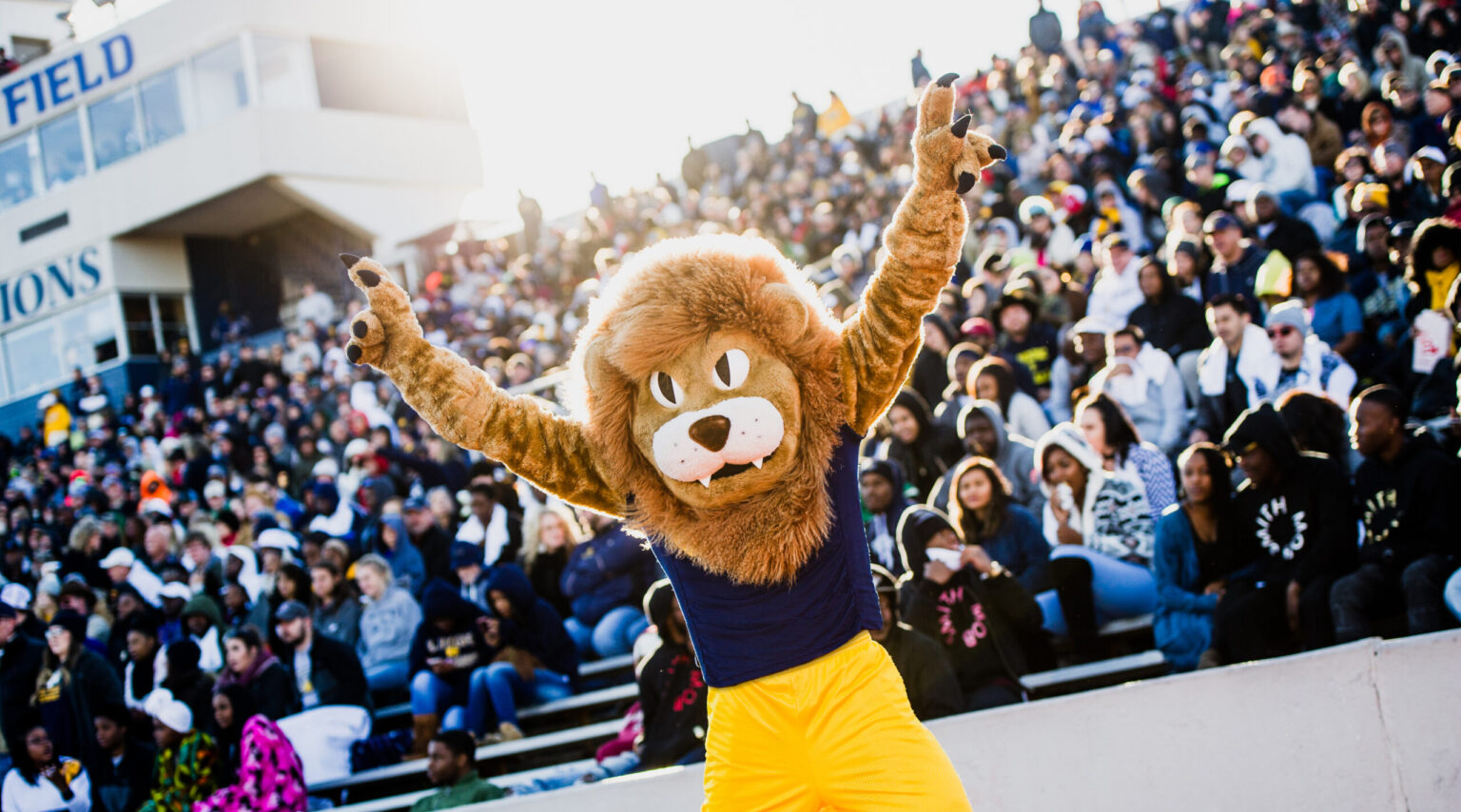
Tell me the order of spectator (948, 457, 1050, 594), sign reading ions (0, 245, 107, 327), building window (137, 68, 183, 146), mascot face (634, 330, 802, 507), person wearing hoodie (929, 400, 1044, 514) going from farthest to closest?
sign reading ions (0, 245, 107, 327) < building window (137, 68, 183, 146) < person wearing hoodie (929, 400, 1044, 514) < spectator (948, 457, 1050, 594) < mascot face (634, 330, 802, 507)

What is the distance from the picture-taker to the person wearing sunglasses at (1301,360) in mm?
Result: 5863

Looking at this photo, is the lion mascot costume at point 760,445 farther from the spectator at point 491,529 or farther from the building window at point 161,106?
the building window at point 161,106

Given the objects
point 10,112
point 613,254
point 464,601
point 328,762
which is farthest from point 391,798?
point 10,112

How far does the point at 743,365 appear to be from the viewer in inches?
112

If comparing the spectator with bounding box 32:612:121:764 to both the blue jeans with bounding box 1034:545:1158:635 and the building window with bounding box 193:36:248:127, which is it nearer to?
the blue jeans with bounding box 1034:545:1158:635

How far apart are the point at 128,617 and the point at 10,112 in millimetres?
15684

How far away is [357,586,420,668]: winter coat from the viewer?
7168 millimetres

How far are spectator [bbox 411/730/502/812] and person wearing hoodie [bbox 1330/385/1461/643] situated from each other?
3.46 metres

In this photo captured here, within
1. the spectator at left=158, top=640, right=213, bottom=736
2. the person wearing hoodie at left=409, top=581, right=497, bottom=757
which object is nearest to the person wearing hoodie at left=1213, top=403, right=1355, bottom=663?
the person wearing hoodie at left=409, top=581, right=497, bottom=757

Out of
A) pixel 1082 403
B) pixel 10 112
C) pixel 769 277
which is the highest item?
pixel 10 112

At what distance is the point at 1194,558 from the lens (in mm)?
5059

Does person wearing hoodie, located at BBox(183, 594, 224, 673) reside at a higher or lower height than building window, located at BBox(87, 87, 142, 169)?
lower

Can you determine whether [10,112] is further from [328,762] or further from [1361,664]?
[1361,664]

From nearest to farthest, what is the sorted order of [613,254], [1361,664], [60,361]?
[1361,664] → [613,254] → [60,361]
